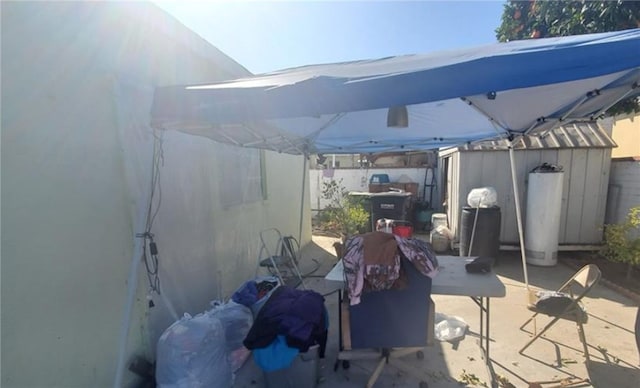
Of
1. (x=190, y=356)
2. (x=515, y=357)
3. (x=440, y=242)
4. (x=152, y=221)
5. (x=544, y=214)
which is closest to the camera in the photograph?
(x=190, y=356)

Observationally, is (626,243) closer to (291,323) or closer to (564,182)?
(564,182)

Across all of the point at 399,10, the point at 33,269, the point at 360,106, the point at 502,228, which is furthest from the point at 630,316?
the point at 33,269

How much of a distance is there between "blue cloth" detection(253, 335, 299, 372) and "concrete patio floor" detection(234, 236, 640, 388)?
1.76ft

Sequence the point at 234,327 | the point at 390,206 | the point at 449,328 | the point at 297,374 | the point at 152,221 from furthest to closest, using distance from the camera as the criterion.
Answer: the point at 390,206, the point at 449,328, the point at 234,327, the point at 152,221, the point at 297,374

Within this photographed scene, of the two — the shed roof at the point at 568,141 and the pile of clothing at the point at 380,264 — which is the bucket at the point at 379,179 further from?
the pile of clothing at the point at 380,264

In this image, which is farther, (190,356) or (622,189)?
(622,189)

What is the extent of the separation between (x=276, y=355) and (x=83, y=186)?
63.5 inches

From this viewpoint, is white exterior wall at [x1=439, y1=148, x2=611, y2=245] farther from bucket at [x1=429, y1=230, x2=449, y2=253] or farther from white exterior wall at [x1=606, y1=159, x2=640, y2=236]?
bucket at [x1=429, y1=230, x2=449, y2=253]

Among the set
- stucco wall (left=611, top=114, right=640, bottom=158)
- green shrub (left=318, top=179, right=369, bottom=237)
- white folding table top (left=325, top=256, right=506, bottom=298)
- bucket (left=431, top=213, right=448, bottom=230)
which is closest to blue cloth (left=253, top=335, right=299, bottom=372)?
white folding table top (left=325, top=256, right=506, bottom=298)

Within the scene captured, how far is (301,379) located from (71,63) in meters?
2.59

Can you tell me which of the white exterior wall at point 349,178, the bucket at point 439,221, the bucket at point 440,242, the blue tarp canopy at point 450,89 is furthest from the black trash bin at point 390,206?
the blue tarp canopy at point 450,89

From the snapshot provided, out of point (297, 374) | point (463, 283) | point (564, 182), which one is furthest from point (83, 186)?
point (564, 182)

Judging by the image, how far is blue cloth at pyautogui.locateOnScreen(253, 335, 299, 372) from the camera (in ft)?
5.86

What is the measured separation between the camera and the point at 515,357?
2.46 meters
